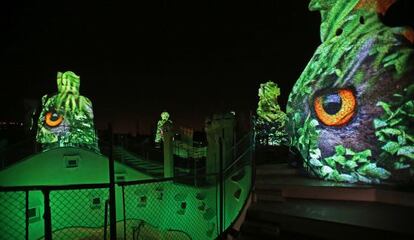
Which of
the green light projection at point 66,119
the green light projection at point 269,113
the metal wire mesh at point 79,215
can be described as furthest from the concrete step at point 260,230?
the green light projection at point 66,119

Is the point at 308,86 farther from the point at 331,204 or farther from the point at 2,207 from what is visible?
the point at 2,207

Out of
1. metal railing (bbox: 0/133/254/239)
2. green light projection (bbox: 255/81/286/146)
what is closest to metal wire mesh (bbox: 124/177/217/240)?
metal railing (bbox: 0/133/254/239)

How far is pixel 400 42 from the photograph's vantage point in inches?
247

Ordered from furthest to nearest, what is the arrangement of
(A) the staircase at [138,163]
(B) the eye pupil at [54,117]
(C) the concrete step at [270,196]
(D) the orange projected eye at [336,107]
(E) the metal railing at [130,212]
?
1. (B) the eye pupil at [54,117]
2. (A) the staircase at [138,163]
3. (E) the metal railing at [130,212]
4. (D) the orange projected eye at [336,107]
5. (C) the concrete step at [270,196]

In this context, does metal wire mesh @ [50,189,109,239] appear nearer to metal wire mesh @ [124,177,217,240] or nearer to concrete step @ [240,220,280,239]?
metal wire mesh @ [124,177,217,240]

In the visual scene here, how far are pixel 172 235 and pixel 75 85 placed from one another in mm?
9701

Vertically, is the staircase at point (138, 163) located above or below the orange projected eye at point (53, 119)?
below

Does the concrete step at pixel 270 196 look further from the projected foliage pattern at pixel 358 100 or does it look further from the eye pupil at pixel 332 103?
the eye pupil at pixel 332 103

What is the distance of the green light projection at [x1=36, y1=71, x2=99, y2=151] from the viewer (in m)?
16.8

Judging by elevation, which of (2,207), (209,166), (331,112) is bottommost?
(2,207)

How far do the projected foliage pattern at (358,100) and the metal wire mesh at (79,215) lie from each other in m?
11.3

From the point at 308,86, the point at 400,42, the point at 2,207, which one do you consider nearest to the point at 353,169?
the point at 308,86

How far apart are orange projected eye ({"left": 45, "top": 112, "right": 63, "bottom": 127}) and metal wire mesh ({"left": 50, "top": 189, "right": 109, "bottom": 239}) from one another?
13.3 ft

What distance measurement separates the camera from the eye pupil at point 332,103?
6698 millimetres
